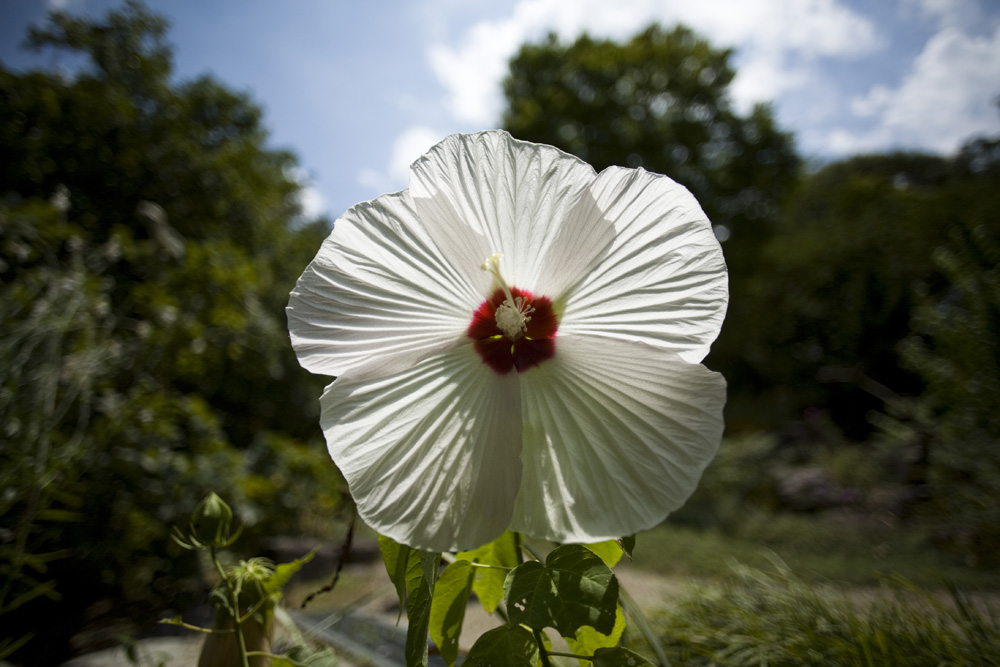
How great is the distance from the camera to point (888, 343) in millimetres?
8586

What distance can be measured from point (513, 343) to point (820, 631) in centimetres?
137

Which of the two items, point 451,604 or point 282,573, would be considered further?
point 282,573

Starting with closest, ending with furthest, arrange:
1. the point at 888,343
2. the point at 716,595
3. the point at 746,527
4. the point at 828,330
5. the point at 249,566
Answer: the point at 249,566 < the point at 716,595 < the point at 746,527 < the point at 888,343 < the point at 828,330

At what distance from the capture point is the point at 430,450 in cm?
38

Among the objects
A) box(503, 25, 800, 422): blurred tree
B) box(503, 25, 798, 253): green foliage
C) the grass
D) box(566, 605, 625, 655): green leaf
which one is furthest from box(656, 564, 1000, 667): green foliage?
box(503, 25, 798, 253): green foliage

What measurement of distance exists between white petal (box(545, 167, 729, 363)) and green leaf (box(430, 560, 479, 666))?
0.74 feet

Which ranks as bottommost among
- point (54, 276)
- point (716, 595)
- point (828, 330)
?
point (716, 595)

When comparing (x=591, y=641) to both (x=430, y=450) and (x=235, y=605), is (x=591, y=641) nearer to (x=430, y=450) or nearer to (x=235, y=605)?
(x=430, y=450)

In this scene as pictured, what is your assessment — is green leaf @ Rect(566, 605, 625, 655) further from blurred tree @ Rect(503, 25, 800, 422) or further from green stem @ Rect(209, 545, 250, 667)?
blurred tree @ Rect(503, 25, 800, 422)

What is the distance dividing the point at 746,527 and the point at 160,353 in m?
4.60

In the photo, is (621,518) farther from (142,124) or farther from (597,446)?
(142,124)

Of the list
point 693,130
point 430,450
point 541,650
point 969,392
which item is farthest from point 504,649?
point 693,130

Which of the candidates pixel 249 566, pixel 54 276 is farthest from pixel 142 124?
pixel 249 566

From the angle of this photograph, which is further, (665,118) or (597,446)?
(665,118)
